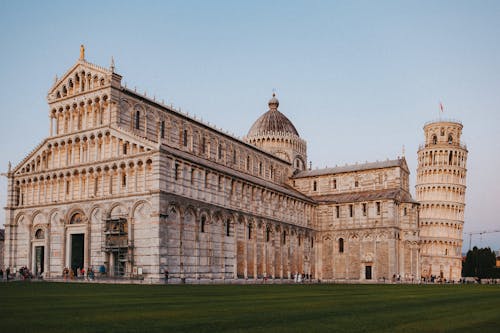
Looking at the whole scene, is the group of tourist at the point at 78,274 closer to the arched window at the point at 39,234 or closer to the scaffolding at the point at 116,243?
the scaffolding at the point at 116,243

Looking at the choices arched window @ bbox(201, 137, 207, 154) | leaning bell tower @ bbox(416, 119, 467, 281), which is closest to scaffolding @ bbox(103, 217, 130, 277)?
arched window @ bbox(201, 137, 207, 154)

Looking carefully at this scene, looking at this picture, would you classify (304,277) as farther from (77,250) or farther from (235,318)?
(235,318)

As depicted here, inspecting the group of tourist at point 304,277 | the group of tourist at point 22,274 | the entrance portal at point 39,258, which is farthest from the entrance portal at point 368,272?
the group of tourist at point 22,274

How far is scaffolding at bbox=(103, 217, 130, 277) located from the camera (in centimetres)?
5025

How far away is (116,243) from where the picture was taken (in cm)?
5056

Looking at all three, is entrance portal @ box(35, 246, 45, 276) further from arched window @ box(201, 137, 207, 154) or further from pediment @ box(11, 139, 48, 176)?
arched window @ box(201, 137, 207, 154)

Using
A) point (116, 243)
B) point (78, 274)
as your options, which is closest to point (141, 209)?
point (116, 243)

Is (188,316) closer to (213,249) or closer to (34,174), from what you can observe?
(213,249)

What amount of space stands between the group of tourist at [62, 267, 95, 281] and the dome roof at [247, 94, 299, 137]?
42815 mm

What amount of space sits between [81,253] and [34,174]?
983 cm

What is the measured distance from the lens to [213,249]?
54969 millimetres

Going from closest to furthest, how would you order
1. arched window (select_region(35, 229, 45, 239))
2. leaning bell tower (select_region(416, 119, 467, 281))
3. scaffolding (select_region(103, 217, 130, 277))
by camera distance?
scaffolding (select_region(103, 217, 130, 277)) < arched window (select_region(35, 229, 45, 239)) < leaning bell tower (select_region(416, 119, 467, 281))

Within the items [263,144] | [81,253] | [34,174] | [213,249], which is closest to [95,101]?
[34,174]

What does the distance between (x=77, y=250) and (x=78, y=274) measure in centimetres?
365
